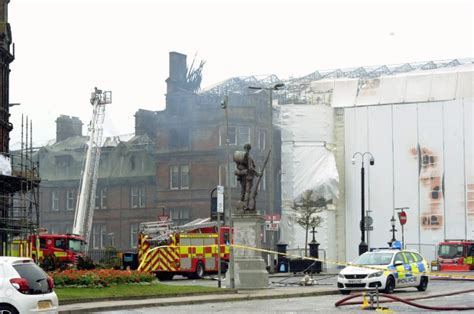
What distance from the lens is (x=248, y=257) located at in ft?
102

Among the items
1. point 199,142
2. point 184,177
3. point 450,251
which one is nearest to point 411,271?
point 450,251

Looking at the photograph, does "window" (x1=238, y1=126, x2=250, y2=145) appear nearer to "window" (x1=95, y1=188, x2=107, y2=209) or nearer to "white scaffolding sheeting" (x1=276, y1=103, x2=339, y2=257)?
"white scaffolding sheeting" (x1=276, y1=103, x2=339, y2=257)

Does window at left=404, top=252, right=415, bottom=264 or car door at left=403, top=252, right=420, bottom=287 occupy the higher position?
window at left=404, top=252, right=415, bottom=264

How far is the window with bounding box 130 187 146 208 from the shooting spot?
8300 centimetres

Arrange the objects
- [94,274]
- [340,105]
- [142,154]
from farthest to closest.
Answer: [142,154] → [340,105] → [94,274]

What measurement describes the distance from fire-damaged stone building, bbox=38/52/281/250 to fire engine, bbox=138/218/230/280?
26473mm

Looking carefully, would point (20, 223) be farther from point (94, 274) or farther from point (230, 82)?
point (230, 82)

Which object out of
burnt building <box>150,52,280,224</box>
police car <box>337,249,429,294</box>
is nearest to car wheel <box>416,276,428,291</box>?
police car <box>337,249,429,294</box>

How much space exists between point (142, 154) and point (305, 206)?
79.6 ft

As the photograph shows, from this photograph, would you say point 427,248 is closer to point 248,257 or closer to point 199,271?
point 199,271

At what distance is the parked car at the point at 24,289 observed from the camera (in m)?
16.5

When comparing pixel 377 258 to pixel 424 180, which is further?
pixel 424 180

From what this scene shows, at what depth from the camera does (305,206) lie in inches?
2547

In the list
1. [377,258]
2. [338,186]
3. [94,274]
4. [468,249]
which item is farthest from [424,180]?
[94,274]
